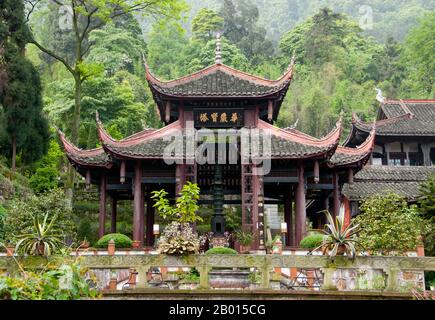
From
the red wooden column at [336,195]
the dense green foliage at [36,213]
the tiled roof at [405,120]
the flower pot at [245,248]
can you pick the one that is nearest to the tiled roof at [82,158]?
the dense green foliage at [36,213]

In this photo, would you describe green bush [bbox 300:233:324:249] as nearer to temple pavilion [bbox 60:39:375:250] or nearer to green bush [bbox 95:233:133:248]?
temple pavilion [bbox 60:39:375:250]

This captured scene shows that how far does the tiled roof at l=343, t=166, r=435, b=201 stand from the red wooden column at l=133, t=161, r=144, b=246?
920cm

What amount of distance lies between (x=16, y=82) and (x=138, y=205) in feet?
39.4

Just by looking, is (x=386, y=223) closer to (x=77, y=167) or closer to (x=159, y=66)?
(x=77, y=167)

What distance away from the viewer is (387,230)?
49.0 feet

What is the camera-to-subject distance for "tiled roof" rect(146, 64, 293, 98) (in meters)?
19.7

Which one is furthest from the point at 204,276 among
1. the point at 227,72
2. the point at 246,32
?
the point at 246,32

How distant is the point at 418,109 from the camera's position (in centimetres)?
3058

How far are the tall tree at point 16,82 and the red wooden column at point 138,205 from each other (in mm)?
10330

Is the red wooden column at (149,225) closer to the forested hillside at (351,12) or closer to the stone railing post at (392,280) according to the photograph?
the stone railing post at (392,280)

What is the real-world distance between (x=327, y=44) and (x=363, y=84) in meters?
7.26

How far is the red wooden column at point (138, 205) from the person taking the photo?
62.0 feet

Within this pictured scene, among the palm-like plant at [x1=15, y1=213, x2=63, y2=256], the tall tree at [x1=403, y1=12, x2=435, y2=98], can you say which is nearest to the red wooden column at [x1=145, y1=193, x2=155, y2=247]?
the palm-like plant at [x1=15, y1=213, x2=63, y2=256]
